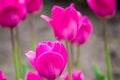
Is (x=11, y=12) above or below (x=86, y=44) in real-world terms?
above

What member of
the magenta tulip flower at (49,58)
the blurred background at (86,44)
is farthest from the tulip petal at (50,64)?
the blurred background at (86,44)

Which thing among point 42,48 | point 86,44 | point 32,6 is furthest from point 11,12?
point 86,44

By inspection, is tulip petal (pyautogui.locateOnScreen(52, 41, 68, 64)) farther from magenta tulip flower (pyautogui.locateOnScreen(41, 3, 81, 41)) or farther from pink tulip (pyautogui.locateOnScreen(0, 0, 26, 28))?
pink tulip (pyautogui.locateOnScreen(0, 0, 26, 28))

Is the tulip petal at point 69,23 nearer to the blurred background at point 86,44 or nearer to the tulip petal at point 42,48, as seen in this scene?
the tulip petal at point 42,48

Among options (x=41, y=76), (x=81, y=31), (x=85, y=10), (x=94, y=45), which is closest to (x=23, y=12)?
(x=81, y=31)

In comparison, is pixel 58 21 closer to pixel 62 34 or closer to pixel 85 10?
pixel 62 34

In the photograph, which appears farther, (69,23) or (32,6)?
(32,6)

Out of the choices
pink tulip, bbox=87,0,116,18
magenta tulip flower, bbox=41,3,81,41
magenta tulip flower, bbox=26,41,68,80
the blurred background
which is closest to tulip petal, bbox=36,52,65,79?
magenta tulip flower, bbox=26,41,68,80

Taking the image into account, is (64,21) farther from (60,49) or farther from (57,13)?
(60,49)
